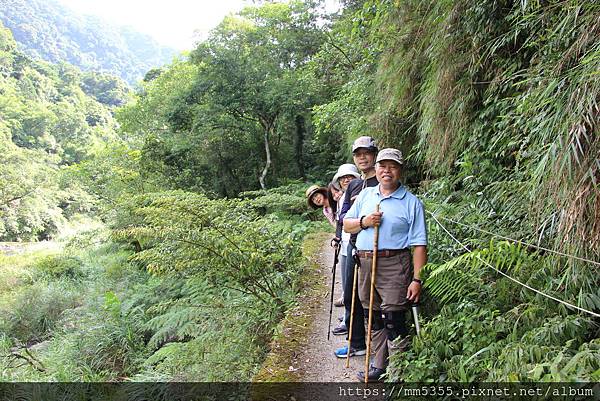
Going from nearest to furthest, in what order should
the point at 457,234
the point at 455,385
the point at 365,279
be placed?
1. the point at 455,385
2. the point at 365,279
3. the point at 457,234

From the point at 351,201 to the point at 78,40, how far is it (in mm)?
185868

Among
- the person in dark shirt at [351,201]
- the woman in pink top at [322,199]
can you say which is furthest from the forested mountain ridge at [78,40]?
the person in dark shirt at [351,201]

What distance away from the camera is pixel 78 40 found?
153 metres

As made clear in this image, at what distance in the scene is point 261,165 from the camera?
18.9 metres

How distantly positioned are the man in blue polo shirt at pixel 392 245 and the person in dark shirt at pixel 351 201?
42 centimetres

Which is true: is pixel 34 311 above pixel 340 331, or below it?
below

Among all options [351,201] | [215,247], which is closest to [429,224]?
[351,201]

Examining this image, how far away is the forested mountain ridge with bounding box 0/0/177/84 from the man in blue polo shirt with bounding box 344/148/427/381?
370 feet

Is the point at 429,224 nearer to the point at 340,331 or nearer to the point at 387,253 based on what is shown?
the point at 340,331

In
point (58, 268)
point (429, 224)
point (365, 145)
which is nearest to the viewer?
point (365, 145)

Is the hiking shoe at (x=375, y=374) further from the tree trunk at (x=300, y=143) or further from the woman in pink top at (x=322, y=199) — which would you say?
the tree trunk at (x=300, y=143)

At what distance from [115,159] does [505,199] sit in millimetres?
16618

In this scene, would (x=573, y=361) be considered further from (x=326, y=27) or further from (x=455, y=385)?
(x=326, y=27)

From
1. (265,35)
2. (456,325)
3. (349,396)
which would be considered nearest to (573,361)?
(456,325)
